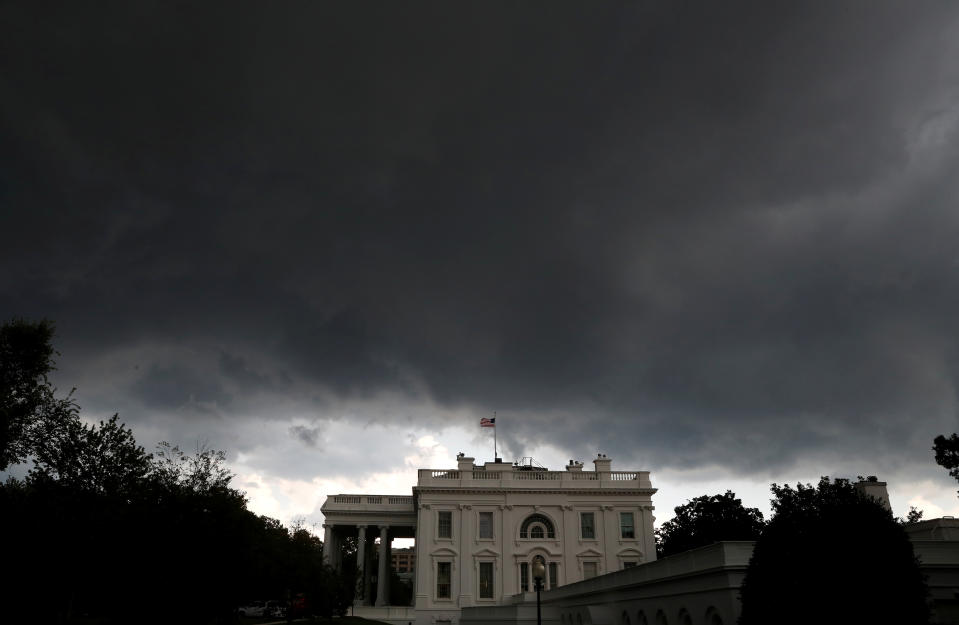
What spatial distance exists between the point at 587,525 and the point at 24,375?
47.4 meters

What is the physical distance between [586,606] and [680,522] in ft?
142

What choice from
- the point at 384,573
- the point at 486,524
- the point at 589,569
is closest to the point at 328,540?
the point at 384,573

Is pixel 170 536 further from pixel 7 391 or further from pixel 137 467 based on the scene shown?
pixel 7 391

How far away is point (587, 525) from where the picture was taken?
64875 millimetres

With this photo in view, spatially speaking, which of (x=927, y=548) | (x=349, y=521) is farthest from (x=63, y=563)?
(x=349, y=521)

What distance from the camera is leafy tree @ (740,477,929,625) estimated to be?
17906mm

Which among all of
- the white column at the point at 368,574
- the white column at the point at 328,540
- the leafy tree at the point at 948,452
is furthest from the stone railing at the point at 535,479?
the leafy tree at the point at 948,452

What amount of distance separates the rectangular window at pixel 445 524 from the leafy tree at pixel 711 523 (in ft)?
80.8

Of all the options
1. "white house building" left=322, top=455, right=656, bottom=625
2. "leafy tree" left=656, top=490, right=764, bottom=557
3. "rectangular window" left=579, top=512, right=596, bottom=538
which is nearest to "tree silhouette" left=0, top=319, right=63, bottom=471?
"white house building" left=322, top=455, right=656, bottom=625

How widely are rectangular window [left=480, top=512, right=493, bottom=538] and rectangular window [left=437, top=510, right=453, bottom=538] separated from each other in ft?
9.60

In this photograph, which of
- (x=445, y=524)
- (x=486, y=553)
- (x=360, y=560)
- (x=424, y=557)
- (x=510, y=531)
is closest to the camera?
(x=424, y=557)

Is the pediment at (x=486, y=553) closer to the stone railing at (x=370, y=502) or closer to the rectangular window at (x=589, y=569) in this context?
the rectangular window at (x=589, y=569)

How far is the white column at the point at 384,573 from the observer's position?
65875mm

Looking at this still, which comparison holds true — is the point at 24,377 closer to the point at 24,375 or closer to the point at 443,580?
the point at 24,375
